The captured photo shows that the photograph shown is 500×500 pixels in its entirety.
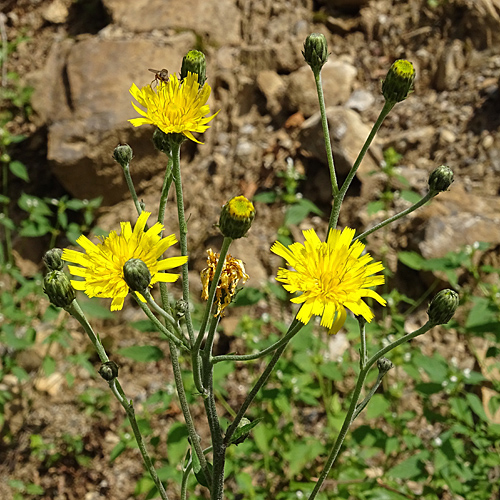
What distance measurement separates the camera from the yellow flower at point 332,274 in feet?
6.99

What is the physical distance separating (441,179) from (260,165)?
15.2 feet

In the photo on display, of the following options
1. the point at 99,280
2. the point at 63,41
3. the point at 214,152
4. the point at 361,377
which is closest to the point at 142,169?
the point at 214,152

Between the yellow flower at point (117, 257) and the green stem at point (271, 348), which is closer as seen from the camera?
the green stem at point (271, 348)

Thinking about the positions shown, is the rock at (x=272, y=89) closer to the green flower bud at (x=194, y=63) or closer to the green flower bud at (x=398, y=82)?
the green flower bud at (x=194, y=63)

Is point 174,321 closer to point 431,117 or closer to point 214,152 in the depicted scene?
point 214,152

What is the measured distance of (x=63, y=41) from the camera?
761 cm

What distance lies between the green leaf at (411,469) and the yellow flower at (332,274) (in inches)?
70.2

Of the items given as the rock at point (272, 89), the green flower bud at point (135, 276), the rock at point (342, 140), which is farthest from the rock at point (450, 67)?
the green flower bud at point (135, 276)

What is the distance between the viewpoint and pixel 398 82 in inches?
89.6

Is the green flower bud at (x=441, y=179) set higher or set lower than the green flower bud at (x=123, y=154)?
lower

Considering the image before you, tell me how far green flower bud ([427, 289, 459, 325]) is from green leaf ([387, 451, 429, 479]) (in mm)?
1727

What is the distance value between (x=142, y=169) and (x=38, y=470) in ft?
12.1

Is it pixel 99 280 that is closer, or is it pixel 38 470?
pixel 99 280

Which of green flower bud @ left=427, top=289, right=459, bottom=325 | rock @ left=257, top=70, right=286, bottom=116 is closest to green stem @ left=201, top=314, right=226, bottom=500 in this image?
green flower bud @ left=427, top=289, right=459, bottom=325
